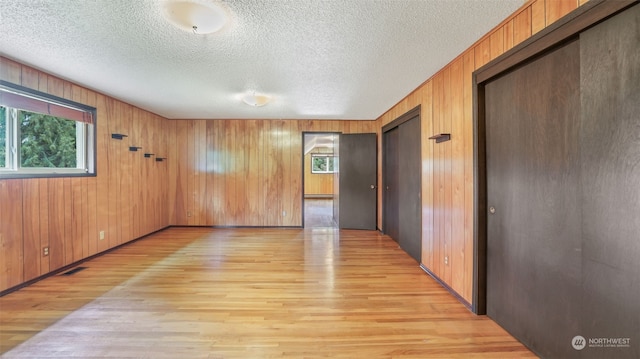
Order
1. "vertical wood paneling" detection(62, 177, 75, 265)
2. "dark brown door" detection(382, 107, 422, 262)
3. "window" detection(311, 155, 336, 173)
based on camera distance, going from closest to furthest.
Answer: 1. "vertical wood paneling" detection(62, 177, 75, 265)
2. "dark brown door" detection(382, 107, 422, 262)
3. "window" detection(311, 155, 336, 173)

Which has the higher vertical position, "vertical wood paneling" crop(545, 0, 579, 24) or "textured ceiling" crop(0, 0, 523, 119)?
"textured ceiling" crop(0, 0, 523, 119)

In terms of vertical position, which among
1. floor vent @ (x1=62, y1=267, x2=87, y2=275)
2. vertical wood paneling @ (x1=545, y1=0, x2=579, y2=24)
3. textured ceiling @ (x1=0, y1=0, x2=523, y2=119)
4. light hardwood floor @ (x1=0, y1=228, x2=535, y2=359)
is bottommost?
light hardwood floor @ (x1=0, y1=228, x2=535, y2=359)

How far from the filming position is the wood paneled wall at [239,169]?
17.9 feet

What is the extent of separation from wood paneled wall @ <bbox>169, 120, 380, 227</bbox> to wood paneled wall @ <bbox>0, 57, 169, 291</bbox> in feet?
1.38

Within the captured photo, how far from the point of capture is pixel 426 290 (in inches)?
101

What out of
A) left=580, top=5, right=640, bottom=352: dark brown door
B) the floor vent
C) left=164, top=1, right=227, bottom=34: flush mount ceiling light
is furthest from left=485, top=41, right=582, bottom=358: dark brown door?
the floor vent

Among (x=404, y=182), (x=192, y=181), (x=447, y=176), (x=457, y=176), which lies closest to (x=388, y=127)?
(x=404, y=182)

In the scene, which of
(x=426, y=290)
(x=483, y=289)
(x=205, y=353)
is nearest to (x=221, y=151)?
(x=205, y=353)

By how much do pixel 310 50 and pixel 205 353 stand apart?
257 centimetres

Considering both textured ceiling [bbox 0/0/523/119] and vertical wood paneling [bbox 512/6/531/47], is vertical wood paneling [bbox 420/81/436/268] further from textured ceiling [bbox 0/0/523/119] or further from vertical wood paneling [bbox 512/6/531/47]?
vertical wood paneling [bbox 512/6/531/47]

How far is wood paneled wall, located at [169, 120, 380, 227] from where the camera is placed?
5.47 metres

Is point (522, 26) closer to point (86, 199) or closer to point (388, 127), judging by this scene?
point (388, 127)

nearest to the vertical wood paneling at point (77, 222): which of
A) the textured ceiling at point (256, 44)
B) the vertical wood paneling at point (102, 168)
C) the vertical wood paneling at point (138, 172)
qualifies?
the vertical wood paneling at point (102, 168)

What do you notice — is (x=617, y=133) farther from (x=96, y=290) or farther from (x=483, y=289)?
(x=96, y=290)
